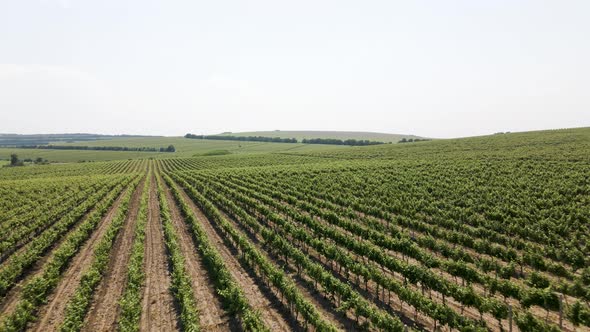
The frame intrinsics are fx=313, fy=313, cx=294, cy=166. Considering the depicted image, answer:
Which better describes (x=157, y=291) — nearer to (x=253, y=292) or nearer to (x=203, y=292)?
(x=203, y=292)

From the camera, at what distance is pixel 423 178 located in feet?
160

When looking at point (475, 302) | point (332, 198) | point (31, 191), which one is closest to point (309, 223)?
point (332, 198)

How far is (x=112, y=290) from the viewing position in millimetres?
19516

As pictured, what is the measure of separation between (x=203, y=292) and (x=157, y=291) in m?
2.87

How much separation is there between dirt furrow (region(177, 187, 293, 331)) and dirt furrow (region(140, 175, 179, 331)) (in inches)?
163

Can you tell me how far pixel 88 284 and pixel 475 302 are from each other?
2153 centimetres

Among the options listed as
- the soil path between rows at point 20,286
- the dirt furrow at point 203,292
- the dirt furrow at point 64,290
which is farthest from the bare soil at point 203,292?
the soil path between rows at point 20,286

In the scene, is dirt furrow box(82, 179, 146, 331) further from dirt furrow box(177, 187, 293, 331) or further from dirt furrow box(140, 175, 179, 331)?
dirt furrow box(177, 187, 293, 331)

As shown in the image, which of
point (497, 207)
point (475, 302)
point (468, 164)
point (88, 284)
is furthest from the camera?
point (468, 164)

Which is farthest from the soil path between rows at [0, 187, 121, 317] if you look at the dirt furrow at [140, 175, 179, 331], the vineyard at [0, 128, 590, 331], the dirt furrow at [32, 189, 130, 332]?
the dirt furrow at [140, 175, 179, 331]

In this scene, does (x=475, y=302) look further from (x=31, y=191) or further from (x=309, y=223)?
(x=31, y=191)

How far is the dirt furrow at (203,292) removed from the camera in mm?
15953

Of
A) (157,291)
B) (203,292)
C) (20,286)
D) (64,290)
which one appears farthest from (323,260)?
(20,286)

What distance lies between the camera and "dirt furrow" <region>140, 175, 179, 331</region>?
16.0 meters
